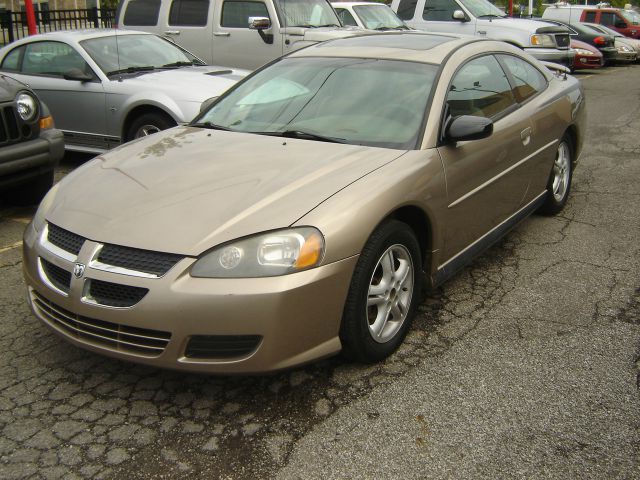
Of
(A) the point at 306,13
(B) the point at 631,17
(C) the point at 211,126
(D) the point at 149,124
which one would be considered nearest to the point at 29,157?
(D) the point at 149,124

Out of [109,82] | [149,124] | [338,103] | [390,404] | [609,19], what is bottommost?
[390,404]

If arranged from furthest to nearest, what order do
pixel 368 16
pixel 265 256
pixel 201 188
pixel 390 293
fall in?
pixel 368 16, pixel 390 293, pixel 201 188, pixel 265 256

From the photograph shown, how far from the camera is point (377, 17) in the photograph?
44.4 ft

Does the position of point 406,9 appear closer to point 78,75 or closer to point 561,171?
point 78,75

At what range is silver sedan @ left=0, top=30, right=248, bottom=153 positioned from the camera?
705 centimetres

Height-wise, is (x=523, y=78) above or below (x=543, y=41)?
above

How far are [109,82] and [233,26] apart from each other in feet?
11.6

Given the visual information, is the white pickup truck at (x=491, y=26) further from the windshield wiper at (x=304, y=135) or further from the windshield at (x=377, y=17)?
the windshield wiper at (x=304, y=135)

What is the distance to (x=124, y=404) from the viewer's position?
10.2 feet

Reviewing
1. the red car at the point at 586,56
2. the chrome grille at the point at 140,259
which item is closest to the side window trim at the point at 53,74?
the chrome grille at the point at 140,259

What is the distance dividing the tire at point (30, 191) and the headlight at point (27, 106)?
0.54 m

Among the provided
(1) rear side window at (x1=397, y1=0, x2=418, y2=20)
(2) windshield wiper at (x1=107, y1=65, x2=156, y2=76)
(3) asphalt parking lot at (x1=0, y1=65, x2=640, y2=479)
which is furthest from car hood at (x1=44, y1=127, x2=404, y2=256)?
(1) rear side window at (x1=397, y1=0, x2=418, y2=20)

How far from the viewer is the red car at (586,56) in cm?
1830

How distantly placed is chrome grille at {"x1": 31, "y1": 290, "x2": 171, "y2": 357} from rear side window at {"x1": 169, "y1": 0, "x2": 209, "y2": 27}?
8.09 m
